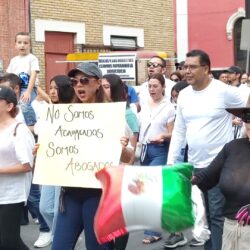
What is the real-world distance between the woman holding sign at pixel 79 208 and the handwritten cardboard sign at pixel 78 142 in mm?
99

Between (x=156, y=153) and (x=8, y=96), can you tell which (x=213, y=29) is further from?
(x=8, y=96)

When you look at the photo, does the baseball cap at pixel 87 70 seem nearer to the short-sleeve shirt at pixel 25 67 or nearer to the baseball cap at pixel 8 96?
the baseball cap at pixel 8 96

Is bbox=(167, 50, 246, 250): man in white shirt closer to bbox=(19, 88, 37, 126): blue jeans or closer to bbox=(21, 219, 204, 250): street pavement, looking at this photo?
bbox=(21, 219, 204, 250): street pavement

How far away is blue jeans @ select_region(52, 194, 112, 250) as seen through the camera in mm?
4812

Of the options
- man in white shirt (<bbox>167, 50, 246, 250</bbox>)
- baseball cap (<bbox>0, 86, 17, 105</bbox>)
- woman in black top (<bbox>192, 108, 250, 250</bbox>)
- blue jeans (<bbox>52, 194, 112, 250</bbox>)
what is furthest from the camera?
man in white shirt (<bbox>167, 50, 246, 250</bbox>)

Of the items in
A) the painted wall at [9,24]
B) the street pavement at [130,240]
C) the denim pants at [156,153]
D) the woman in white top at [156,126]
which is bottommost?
the street pavement at [130,240]

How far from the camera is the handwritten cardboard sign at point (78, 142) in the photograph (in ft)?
15.8

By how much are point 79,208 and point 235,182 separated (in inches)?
48.2

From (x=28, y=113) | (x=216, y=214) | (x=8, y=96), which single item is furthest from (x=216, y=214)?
(x=28, y=113)

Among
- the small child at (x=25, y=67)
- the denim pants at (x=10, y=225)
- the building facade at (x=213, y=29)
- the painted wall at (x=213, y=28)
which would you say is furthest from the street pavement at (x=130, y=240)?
the painted wall at (x=213, y=28)

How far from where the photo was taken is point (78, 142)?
197 inches

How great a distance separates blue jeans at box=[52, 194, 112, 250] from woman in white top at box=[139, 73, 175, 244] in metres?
2.48

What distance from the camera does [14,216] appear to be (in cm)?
557

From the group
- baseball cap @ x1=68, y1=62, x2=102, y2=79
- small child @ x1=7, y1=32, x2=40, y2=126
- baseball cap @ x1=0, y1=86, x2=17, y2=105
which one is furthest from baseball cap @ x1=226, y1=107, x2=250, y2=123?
small child @ x1=7, y1=32, x2=40, y2=126
